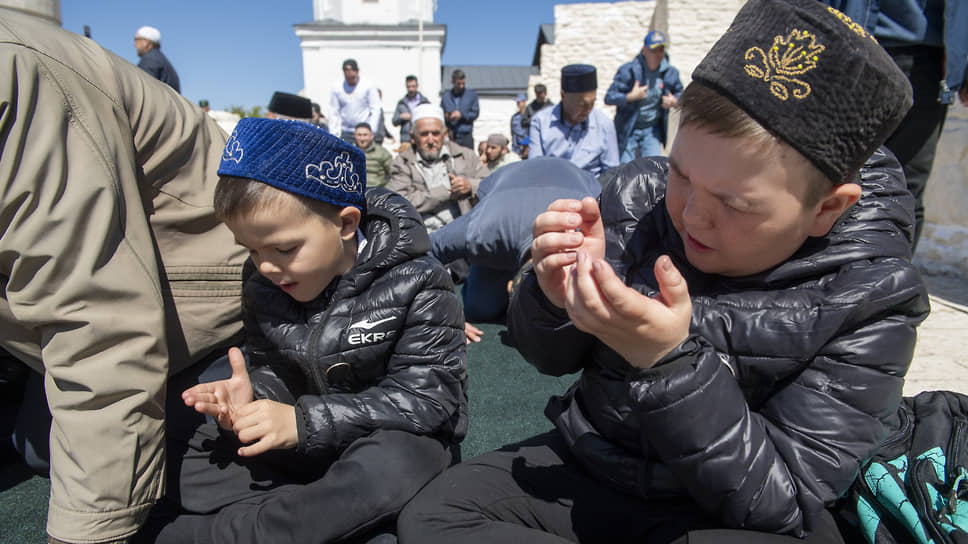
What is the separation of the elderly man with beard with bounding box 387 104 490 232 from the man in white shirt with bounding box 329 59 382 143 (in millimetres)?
2945

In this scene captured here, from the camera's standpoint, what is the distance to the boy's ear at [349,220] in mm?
1382

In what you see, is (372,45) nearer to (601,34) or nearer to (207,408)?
(601,34)

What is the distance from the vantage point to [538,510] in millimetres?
1137

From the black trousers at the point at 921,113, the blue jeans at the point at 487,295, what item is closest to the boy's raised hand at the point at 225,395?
the blue jeans at the point at 487,295

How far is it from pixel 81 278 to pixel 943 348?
309cm

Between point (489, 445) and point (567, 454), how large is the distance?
2.12 ft

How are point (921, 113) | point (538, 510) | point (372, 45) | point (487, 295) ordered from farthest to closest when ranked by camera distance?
point (372, 45)
point (487, 295)
point (921, 113)
point (538, 510)

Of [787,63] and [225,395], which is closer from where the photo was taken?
[787,63]

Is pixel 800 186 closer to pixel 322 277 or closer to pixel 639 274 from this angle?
pixel 639 274

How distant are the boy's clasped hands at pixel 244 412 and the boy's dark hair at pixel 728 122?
39.6 inches

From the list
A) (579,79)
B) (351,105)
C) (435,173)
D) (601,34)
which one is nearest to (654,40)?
(579,79)

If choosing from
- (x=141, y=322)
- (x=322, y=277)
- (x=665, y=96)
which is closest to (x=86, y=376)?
(x=141, y=322)

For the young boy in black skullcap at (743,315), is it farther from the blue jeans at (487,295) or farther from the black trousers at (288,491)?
the blue jeans at (487,295)

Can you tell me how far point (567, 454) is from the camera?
1.22 meters
